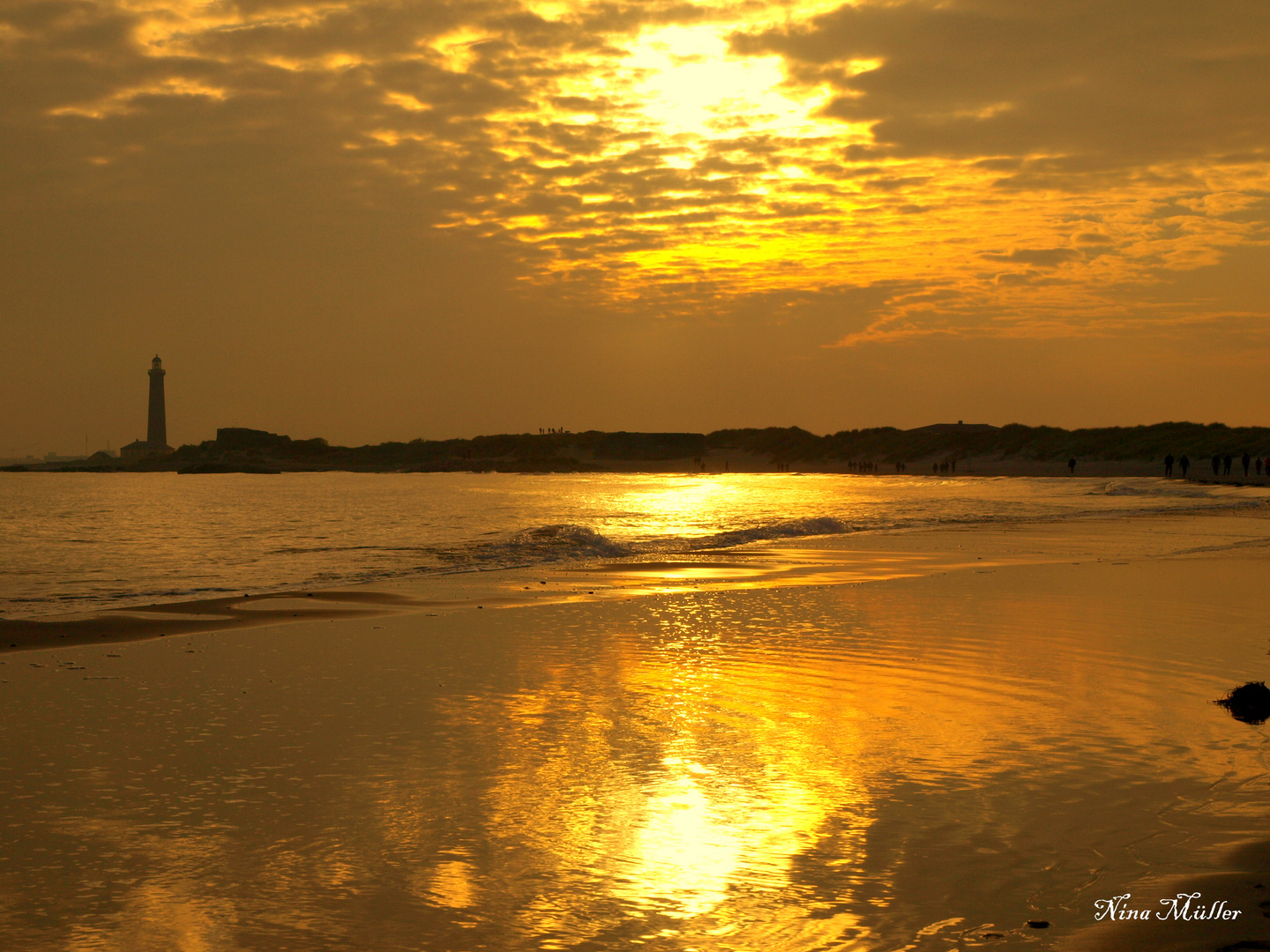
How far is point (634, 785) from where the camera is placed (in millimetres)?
5742

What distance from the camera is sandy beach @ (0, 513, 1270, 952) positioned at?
13.3 ft

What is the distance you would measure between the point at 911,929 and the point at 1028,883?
710 mm

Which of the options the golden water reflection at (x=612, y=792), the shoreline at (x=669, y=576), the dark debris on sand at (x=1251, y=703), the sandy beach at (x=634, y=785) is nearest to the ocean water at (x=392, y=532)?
the shoreline at (x=669, y=576)

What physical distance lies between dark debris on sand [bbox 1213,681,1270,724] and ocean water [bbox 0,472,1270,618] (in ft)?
44.9

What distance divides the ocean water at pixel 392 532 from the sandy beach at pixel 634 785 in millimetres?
6662

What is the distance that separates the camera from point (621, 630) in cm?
1163

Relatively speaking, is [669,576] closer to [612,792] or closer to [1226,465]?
[612,792]

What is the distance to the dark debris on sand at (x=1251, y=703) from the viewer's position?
7273 mm

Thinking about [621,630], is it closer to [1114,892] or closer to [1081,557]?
[1114,892]

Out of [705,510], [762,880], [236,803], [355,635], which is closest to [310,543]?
[355,635]

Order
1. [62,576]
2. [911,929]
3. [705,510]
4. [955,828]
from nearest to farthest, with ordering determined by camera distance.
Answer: [911,929]
[955,828]
[62,576]
[705,510]

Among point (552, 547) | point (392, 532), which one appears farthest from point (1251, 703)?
point (392, 532)

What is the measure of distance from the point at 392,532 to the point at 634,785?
1110 inches

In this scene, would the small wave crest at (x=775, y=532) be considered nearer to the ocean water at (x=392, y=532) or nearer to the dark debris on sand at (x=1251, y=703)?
the ocean water at (x=392, y=532)
